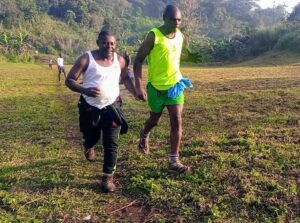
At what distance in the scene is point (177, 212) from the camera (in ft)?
13.8

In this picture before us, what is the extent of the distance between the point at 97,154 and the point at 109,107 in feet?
5.26

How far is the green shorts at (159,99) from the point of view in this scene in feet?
16.4

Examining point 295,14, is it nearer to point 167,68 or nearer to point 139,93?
point 167,68

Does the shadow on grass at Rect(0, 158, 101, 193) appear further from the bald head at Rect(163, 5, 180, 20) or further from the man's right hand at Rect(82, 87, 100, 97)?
the bald head at Rect(163, 5, 180, 20)

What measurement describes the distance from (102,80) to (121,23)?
8564 centimetres

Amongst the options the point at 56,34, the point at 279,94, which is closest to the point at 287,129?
the point at 279,94

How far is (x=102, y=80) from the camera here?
4.62 meters

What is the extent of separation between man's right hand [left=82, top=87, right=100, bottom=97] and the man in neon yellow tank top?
2.22ft

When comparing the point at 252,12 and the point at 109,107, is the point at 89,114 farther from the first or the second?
the point at 252,12

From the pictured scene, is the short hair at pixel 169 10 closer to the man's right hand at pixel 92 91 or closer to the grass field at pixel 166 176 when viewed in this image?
the man's right hand at pixel 92 91

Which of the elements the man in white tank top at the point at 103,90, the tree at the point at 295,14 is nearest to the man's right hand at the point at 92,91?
the man in white tank top at the point at 103,90

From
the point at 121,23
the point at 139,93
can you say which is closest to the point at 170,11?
the point at 139,93

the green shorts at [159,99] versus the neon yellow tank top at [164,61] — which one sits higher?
the neon yellow tank top at [164,61]

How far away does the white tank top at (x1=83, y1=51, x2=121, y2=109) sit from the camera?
4.59 meters
